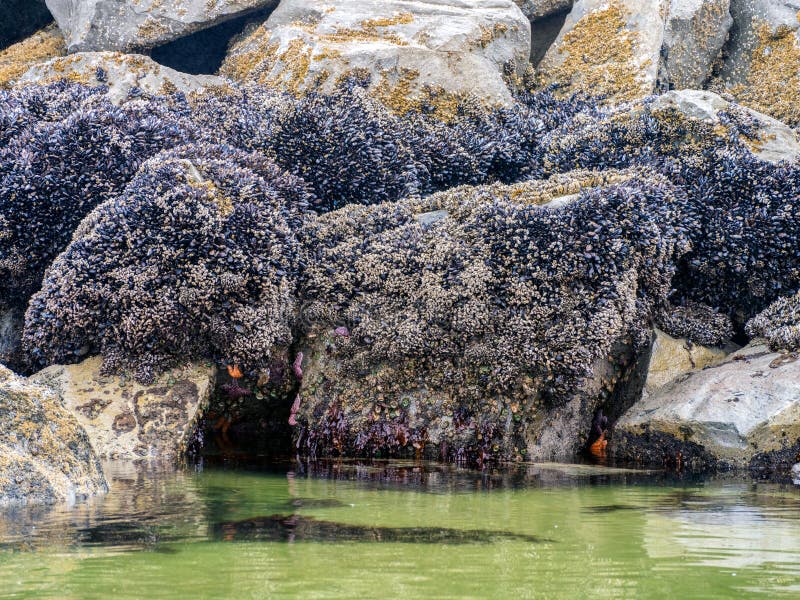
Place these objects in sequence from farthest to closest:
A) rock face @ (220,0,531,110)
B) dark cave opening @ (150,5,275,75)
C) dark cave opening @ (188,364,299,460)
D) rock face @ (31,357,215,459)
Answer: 1. dark cave opening @ (150,5,275,75)
2. rock face @ (220,0,531,110)
3. dark cave opening @ (188,364,299,460)
4. rock face @ (31,357,215,459)

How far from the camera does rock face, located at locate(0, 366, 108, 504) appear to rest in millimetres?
4648

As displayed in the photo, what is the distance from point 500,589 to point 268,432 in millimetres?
5405

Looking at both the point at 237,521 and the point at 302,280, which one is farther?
the point at 302,280

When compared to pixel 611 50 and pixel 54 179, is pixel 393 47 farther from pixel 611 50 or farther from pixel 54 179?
pixel 54 179

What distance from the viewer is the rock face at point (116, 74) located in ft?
36.5

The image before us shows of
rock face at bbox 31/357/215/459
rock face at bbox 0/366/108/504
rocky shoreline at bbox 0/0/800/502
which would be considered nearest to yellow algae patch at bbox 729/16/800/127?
rocky shoreline at bbox 0/0/800/502

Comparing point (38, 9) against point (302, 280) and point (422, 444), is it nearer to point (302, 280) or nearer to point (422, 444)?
point (302, 280)

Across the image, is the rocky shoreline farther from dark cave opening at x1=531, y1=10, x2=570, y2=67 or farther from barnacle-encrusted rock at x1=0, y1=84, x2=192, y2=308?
dark cave opening at x1=531, y1=10, x2=570, y2=67

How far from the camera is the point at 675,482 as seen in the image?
19.8 feet

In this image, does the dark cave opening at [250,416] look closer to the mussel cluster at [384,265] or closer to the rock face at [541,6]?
the mussel cluster at [384,265]

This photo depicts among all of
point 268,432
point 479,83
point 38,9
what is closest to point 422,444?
point 268,432

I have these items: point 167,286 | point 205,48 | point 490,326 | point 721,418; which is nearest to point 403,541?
point 490,326

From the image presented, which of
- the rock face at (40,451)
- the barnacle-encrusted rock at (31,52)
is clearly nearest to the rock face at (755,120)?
the rock face at (40,451)

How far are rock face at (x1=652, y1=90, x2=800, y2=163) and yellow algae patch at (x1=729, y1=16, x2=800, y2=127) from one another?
6.74ft
